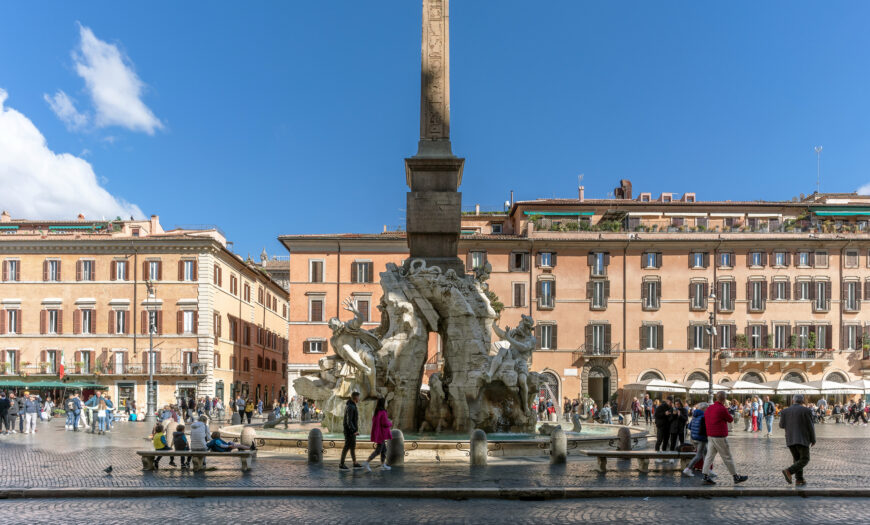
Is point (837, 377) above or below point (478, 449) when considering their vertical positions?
below

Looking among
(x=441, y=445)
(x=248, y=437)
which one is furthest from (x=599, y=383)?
(x=248, y=437)

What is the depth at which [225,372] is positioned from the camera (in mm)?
47188

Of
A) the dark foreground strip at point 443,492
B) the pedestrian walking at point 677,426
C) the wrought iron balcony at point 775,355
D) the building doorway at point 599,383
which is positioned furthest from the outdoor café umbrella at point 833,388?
the dark foreground strip at point 443,492

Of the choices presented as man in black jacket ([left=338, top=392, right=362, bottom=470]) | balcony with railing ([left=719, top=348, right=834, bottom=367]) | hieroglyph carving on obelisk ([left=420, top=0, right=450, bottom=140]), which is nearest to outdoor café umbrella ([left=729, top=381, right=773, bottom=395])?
balcony with railing ([left=719, top=348, right=834, bottom=367])

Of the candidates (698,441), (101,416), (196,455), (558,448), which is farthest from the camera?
(101,416)

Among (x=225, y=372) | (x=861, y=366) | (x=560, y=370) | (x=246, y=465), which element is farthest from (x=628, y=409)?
(x=246, y=465)

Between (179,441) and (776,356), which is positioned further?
(776,356)

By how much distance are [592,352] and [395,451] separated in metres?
33.7

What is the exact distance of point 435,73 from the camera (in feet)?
58.3

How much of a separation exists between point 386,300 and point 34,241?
32.7 metres

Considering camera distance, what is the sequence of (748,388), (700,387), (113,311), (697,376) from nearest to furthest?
(748,388) < (700,387) < (113,311) < (697,376)

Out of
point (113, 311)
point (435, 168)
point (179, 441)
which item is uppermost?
point (435, 168)

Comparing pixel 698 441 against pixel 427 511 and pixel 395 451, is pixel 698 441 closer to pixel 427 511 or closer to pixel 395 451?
pixel 395 451

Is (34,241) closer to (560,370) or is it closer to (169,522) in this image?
(560,370)
